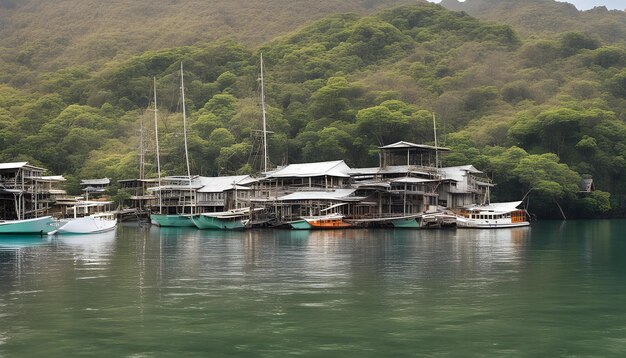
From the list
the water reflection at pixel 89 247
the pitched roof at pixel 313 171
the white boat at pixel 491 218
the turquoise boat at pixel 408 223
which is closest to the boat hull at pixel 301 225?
the turquoise boat at pixel 408 223

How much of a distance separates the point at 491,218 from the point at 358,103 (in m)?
52.8

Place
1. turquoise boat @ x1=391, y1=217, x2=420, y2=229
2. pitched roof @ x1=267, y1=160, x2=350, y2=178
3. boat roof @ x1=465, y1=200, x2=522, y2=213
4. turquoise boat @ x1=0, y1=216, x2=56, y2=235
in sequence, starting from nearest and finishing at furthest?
turquoise boat @ x1=0, y1=216, x2=56, y2=235 < turquoise boat @ x1=391, y1=217, x2=420, y2=229 < boat roof @ x1=465, y1=200, x2=522, y2=213 < pitched roof @ x1=267, y1=160, x2=350, y2=178

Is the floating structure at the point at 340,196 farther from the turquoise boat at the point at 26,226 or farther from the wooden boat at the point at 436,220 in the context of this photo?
the turquoise boat at the point at 26,226

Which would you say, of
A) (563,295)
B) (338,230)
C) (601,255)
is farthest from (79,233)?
(563,295)

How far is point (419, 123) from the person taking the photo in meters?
97.7

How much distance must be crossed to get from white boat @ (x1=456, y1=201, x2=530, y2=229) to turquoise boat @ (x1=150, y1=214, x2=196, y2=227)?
94.0 feet

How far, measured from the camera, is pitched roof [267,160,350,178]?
70750 mm

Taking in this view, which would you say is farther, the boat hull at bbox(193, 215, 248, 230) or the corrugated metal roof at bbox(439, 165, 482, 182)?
the corrugated metal roof at bbox(439, 165, 482, 182)

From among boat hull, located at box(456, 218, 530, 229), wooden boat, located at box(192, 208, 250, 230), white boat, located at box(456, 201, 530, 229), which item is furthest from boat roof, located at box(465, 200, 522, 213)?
wooden boat, located at box(192, 208, 250, 230)

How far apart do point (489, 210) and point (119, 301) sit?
49235mm

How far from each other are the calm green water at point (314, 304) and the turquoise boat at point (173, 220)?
35.8 m

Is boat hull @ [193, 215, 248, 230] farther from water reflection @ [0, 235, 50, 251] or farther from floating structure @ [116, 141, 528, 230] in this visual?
water reflection @ [0, 235, 50, 251]

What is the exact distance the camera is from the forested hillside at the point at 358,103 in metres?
92.6

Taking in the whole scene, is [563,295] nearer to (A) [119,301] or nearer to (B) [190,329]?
(B) [190,329]
